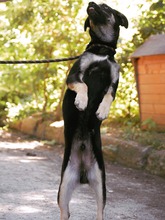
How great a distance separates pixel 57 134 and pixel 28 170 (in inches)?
141

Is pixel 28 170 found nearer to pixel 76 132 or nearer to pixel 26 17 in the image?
pixel 76 132

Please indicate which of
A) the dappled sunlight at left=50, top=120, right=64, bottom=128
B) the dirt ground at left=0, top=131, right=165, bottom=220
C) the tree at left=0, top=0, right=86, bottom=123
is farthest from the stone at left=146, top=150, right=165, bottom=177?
the tree at left=0, top=0, right=86, bottom=123

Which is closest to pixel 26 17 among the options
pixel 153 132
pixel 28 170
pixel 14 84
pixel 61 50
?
pixel 61 50

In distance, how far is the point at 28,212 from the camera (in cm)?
483

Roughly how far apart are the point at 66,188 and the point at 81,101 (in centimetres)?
73

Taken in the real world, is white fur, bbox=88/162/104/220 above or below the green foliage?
below

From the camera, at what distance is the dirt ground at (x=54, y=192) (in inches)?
195

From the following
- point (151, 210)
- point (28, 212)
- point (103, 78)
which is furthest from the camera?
point (151, 210)

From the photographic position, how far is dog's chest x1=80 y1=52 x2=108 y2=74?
335 centimetres

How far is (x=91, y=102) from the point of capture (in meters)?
3.43

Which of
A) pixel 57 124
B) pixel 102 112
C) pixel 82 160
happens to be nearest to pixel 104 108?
pixel 102 112

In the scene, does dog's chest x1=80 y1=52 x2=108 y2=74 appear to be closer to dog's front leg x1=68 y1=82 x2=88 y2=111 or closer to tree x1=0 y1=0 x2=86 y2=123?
dog's front leg x1=68 y1=82 x2=88 y2=111

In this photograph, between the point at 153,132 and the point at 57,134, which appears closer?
the point at 153,132

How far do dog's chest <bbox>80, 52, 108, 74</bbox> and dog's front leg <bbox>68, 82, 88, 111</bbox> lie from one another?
14cm
